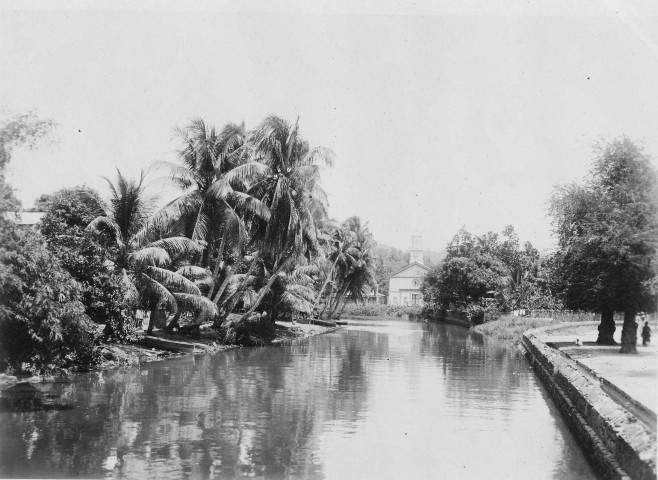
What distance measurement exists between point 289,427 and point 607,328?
1990 centimetres

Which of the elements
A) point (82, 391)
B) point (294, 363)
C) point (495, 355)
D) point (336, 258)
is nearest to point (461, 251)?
point (336, 258)

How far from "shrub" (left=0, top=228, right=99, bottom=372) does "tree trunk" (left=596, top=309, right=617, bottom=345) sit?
2127cm

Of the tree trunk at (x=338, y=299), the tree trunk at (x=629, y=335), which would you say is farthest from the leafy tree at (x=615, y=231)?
the tree trunk at (x=338, y=299)

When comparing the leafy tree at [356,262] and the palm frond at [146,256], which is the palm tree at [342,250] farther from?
the palm frond at [146,256]

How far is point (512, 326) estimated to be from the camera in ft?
151

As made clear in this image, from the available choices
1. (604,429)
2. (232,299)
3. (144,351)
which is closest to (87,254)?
(144,351)

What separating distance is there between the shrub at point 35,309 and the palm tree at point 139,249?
189 inches

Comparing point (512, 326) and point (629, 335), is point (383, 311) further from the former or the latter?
point (629, 335)

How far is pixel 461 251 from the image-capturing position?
210ft

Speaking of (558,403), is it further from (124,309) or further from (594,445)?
(124,309)

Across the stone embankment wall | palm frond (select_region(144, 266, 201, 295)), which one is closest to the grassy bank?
palm frond (select_region(144, 266, 201, 295))

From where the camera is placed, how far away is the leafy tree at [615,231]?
21.3 meters

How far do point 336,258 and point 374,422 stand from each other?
157 feet

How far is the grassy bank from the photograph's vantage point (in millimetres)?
42844
